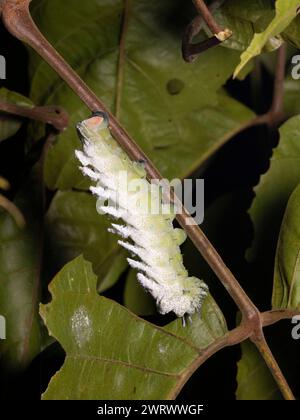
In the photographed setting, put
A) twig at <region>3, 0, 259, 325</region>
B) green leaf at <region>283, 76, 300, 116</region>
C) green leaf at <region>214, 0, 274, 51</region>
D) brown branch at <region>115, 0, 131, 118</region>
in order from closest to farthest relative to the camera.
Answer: twig at <region>3, 0, 259, 325</region>, green leaf at <region>214, 0, 274, 51</region>, brown branch at <region>115, 0, 131, 118</region>, green leaf at <region>283, 76, 300, 116</region>

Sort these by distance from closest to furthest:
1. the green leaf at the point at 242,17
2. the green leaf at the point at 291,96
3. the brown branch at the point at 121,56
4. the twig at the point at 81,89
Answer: the twig at the point at 81,89 → the green leaf at the point at 242,17 → the brown branch at the point at 121,56 → the green leaf at the point at 291,96

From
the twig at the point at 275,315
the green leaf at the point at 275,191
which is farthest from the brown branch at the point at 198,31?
the twig at the point at 275,315

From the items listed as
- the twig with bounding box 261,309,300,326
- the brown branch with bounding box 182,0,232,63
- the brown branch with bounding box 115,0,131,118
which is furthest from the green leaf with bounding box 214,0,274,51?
the twig with bounding box 261,309,300,326

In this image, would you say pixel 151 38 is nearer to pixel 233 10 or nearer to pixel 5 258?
pixel 233 10

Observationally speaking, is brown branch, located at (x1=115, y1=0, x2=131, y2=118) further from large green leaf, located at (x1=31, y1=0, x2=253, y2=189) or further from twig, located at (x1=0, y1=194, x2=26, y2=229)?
twig, located at (x1=0, y1=194, x2=26, y2=229)

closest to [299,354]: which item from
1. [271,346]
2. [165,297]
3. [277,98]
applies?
[271,346]

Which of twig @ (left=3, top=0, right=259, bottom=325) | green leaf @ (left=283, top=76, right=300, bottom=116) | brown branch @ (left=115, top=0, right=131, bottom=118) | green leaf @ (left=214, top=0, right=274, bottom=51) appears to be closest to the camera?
twig @ (left=3, top=0, right=259, bottom=325)

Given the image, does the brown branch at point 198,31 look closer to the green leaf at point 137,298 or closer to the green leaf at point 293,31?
the green leaf at point 293,31
